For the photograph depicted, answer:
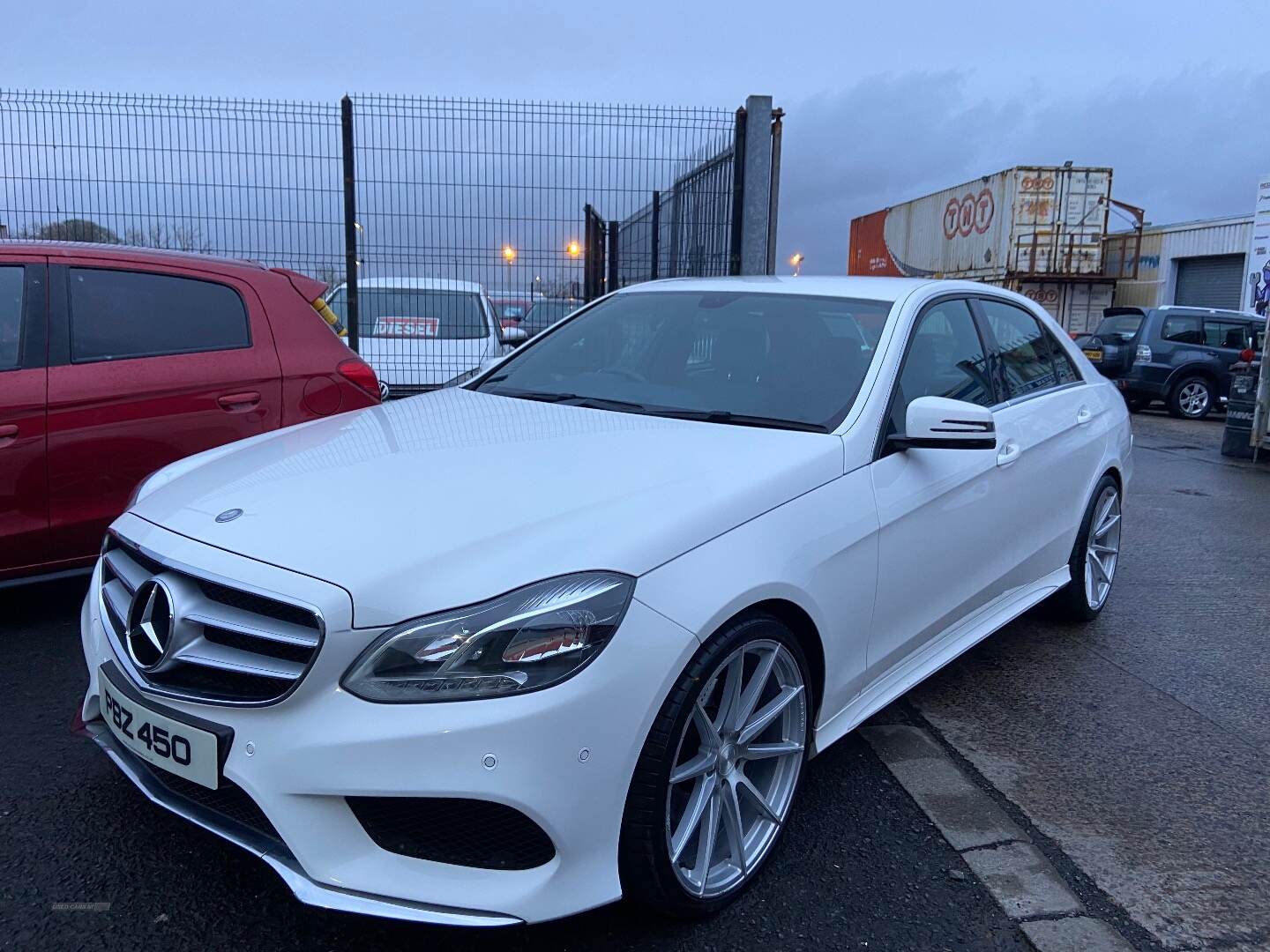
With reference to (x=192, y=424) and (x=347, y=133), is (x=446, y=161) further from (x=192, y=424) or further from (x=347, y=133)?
(x=192, y=424)

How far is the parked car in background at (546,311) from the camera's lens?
955 centimetres

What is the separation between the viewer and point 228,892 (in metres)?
2.46

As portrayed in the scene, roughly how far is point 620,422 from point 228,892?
66.0 inches

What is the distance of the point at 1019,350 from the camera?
169 inches

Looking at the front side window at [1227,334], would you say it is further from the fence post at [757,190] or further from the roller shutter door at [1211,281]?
the roller shutter door at [1211,281]

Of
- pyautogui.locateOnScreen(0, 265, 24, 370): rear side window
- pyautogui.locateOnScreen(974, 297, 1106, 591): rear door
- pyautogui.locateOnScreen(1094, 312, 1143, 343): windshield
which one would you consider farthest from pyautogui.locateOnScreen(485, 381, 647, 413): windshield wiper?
pyautogui.locateOnScreen(1094, 312, 1143, 343): windshield

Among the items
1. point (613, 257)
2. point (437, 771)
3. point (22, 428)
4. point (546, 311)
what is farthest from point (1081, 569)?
point (613, 257)

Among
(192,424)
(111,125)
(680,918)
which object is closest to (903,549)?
→ (680,918)

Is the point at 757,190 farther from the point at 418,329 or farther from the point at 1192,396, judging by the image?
the point at 1192,396

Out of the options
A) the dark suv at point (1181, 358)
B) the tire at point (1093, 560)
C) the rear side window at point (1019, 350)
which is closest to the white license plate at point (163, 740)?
the rear side window at point (1019, 350)

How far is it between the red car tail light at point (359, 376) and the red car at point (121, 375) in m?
0.01

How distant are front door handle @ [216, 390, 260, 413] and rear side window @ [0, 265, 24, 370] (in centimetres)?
78

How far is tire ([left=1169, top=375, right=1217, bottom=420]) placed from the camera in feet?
51.0

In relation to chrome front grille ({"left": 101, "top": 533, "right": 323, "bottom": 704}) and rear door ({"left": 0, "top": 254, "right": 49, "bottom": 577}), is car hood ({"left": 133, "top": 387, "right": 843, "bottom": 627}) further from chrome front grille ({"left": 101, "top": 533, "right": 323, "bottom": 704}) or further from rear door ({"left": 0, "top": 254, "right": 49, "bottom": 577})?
rear door ({"left": 0, "top": 254, "right": 49, "bottom": 577})
